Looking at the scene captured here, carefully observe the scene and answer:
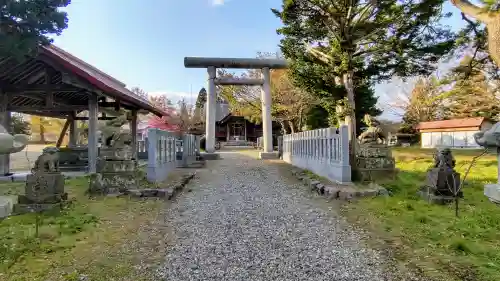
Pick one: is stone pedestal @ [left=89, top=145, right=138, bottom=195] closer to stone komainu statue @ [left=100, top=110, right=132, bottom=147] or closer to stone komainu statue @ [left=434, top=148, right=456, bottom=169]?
stone komainu statue @ [left=100, top=110, right=132, bottom=147]

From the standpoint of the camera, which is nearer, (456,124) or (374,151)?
(374,151)

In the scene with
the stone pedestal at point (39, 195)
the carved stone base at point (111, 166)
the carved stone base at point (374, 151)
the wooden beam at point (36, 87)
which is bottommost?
the stone pedestal at point (39, 195)

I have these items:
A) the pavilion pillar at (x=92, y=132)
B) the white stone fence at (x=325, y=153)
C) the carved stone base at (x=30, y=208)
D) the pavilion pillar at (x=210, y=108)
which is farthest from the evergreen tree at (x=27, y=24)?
the pavilion pillar at (x=210, y=108)

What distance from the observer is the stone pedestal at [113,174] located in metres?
6.85

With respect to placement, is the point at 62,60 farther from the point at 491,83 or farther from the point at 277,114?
the point at 491,83

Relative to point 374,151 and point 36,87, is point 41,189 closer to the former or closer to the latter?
point 36,87

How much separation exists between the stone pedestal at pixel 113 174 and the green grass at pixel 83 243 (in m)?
0.85

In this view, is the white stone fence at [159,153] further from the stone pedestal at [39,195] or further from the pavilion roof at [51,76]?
the stone pedestal at [39,195]

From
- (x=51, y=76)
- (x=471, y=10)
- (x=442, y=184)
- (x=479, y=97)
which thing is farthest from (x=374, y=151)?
(x=479, y=97)

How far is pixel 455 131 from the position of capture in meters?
24.6

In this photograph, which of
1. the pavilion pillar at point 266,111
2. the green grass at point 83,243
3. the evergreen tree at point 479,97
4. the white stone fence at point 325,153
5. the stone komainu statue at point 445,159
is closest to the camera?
the green grass at point 83,243

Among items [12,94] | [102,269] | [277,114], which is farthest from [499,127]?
[277,114]

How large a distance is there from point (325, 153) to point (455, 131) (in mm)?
20273

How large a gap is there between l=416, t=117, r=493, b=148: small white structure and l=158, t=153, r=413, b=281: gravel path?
66.6ft
